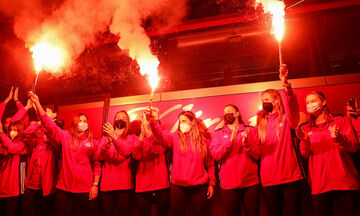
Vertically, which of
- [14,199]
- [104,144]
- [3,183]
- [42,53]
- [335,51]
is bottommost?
[14,199]

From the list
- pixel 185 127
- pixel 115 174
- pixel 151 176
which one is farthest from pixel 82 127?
pixel 185 127

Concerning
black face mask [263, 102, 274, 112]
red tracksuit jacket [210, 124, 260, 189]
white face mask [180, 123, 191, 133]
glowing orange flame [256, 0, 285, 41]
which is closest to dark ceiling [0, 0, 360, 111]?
glowing orange flame [256, 0, 285, 41]

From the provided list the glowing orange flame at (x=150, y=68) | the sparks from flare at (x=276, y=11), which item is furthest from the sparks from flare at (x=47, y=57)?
the sparks from flare at (x=276, y=11)

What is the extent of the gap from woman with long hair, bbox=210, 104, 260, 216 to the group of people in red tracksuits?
0.02 meters

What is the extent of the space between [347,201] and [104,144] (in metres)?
4.35

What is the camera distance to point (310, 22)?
6.51 m

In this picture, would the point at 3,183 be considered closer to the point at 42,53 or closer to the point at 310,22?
the point at 42,53

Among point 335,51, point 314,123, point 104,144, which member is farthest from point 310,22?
point 104,144

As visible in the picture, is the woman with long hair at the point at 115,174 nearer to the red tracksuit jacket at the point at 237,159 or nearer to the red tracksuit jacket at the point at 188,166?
the red tracksuit jacket at the point at 188,166

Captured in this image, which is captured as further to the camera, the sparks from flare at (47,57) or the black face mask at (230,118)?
the sparks from flare at (47,57)

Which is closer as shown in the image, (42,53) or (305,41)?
(42,53)

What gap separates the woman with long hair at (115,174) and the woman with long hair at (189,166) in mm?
806

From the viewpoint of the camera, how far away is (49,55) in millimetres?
6281

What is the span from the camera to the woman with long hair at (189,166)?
413 centimetres
